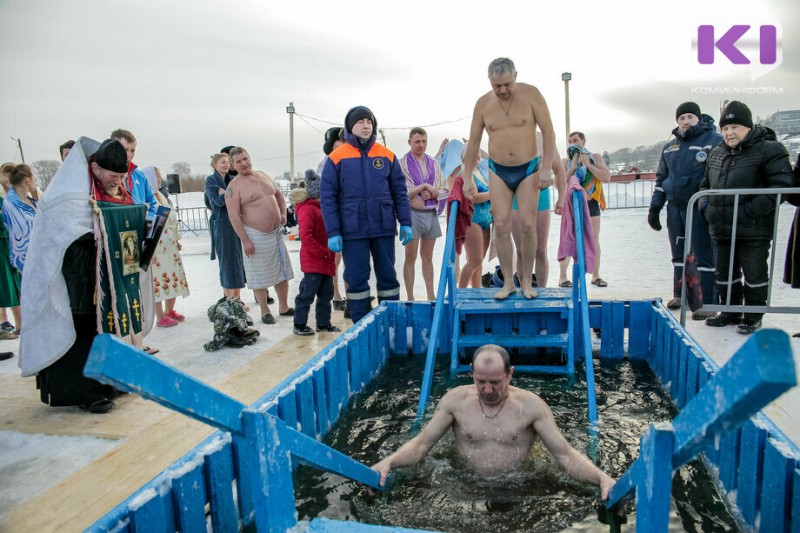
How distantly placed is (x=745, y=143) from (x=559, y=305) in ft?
7.66

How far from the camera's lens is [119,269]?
3.95 m

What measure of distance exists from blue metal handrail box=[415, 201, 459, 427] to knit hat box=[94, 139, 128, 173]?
2690 mm

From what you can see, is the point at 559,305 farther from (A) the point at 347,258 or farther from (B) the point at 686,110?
(B) the point at 686,110

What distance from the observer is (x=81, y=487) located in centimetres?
285

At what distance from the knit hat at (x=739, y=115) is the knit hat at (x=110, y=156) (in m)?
5.14

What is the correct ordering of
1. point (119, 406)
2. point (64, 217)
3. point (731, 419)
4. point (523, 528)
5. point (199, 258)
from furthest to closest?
point (199, 258) < point (119, 406) < point (64, 217) < point (523, 528) < point (731, 419)

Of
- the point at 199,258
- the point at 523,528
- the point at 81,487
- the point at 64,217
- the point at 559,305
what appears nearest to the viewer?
the point at 523,528

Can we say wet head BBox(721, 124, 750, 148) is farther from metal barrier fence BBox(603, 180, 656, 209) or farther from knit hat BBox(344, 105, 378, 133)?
metal barrier fence BBox(603, 180, 656, 209)

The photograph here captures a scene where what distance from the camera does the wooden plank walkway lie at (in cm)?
263

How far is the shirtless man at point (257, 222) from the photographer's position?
599 centimetres

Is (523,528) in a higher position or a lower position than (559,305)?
lower

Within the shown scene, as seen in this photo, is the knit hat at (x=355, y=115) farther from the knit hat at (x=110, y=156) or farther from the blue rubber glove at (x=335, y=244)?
the knit hat at (x=110, y=156)

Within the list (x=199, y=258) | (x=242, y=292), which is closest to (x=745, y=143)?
(x=242, y=292)

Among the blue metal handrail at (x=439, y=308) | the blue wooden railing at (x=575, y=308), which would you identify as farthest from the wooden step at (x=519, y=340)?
the blue metal handrail at (x=439, y=308)
